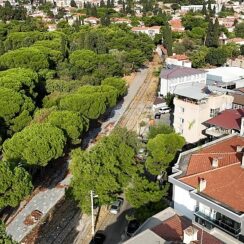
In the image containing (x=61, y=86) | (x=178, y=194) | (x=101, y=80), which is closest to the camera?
(x=178, y=194)

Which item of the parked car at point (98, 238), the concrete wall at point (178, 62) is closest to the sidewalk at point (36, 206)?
the parked car at point (98, 238)

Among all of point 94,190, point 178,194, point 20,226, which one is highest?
point 178,194

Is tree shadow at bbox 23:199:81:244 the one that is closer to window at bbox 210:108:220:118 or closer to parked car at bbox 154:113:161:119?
window at bbox 210:108:220:118

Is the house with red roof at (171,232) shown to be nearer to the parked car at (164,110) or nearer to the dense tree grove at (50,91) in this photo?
the dense tree grove at (50,91)

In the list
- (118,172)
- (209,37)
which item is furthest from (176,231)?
(209,37)

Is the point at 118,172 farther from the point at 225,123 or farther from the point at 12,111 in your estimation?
the point at 12,111

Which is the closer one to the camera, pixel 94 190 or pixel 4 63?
pixel 94 190

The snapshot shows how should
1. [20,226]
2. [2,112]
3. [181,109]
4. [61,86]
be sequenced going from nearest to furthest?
[20,226]
[181,109]
[2,112]
[61,86]

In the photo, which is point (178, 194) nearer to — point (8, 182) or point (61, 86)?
point (8, 182)

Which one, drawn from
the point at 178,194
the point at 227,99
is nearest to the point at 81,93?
the point at 227,99
